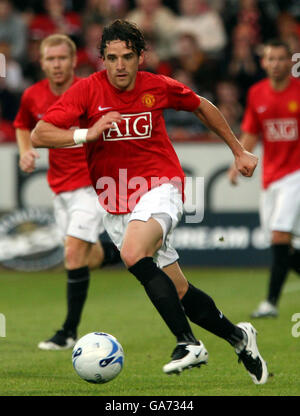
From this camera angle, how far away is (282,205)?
952 cm

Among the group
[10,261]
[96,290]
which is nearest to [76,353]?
[96,290]

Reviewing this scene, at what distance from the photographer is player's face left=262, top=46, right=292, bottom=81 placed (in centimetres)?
930

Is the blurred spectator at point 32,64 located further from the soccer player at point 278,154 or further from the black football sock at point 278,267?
the black football sock at point 278,267

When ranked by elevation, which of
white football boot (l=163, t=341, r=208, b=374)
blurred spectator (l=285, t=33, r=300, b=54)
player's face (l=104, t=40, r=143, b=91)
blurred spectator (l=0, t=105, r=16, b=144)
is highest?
player's face (l=104, t=40, r=143, b=91)

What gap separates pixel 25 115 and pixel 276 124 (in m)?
2.95

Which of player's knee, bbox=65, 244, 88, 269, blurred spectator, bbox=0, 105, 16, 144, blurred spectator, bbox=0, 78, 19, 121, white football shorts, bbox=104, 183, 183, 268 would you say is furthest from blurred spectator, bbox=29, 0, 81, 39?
white football shorts, bbox=104, 183, 183, 268

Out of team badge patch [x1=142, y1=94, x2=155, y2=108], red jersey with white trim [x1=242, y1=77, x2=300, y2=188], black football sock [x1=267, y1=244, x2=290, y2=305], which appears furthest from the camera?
red jersey with white trim [x1=242, y1=77, x2=300, y2=188]

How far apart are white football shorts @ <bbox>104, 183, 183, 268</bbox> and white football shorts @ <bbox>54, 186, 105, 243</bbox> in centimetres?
153

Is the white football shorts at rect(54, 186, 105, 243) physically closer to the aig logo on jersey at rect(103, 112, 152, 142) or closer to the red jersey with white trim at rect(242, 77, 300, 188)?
the aig logo on jersey at rect(103, 112, 152, 142)

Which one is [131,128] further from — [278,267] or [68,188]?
[278,267]

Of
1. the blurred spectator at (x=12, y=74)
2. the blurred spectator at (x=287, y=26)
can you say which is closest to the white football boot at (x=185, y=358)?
the blurred spectator at (x=287, y=26)

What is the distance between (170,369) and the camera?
209 inches

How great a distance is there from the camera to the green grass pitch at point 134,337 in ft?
18.9

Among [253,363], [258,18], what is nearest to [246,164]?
[253,363]
